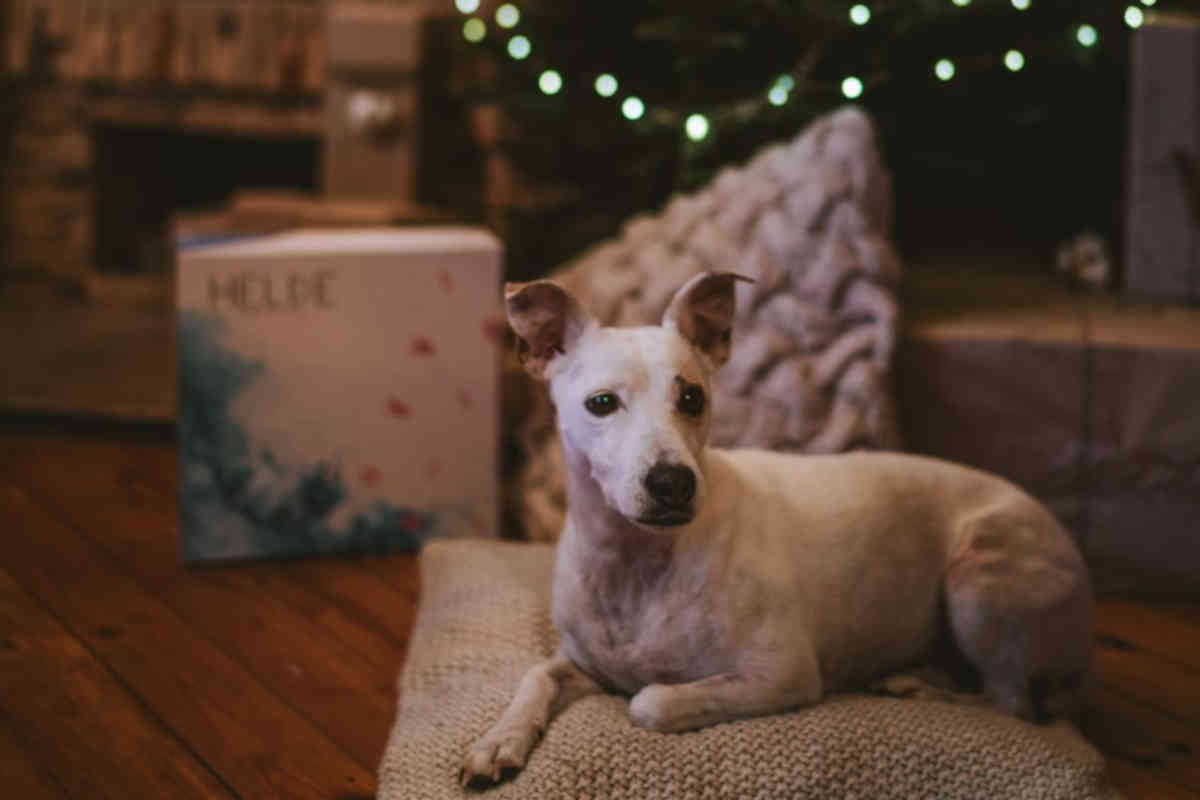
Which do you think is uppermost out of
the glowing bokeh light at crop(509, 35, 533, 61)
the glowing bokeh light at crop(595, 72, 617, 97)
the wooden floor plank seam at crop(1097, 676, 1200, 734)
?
the glowing bokeh light at crop(509, 35, 533, 61)

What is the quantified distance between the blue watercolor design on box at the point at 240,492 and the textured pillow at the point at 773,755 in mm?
837

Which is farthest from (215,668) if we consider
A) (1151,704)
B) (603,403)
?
(1151,704)

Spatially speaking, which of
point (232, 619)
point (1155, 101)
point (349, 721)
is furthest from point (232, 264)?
point (1155, 101)

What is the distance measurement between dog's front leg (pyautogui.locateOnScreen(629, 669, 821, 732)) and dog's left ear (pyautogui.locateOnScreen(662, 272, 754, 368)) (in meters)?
0.42

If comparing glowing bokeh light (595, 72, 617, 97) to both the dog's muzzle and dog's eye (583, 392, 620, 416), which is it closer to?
dog's eye (583, 392, 620, 416)

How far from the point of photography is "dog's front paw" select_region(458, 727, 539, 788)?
1.62 meters

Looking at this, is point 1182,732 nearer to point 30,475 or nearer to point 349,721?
point 349,721

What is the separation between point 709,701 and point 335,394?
1.20 meters

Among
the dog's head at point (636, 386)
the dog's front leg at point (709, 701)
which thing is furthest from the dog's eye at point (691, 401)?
the dog's front leg at point (709, 701)

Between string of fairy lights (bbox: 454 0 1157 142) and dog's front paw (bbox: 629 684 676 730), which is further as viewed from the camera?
string of fairy lights (bbox: 454 0 1157 142)

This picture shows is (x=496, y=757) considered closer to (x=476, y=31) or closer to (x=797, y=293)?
(x=797, y=293)

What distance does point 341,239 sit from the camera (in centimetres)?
275

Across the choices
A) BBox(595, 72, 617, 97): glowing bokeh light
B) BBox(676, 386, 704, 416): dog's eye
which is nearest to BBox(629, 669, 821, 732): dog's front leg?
BBox(676, 386, 704, 416): dog's eye

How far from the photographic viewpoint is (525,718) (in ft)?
5.56
